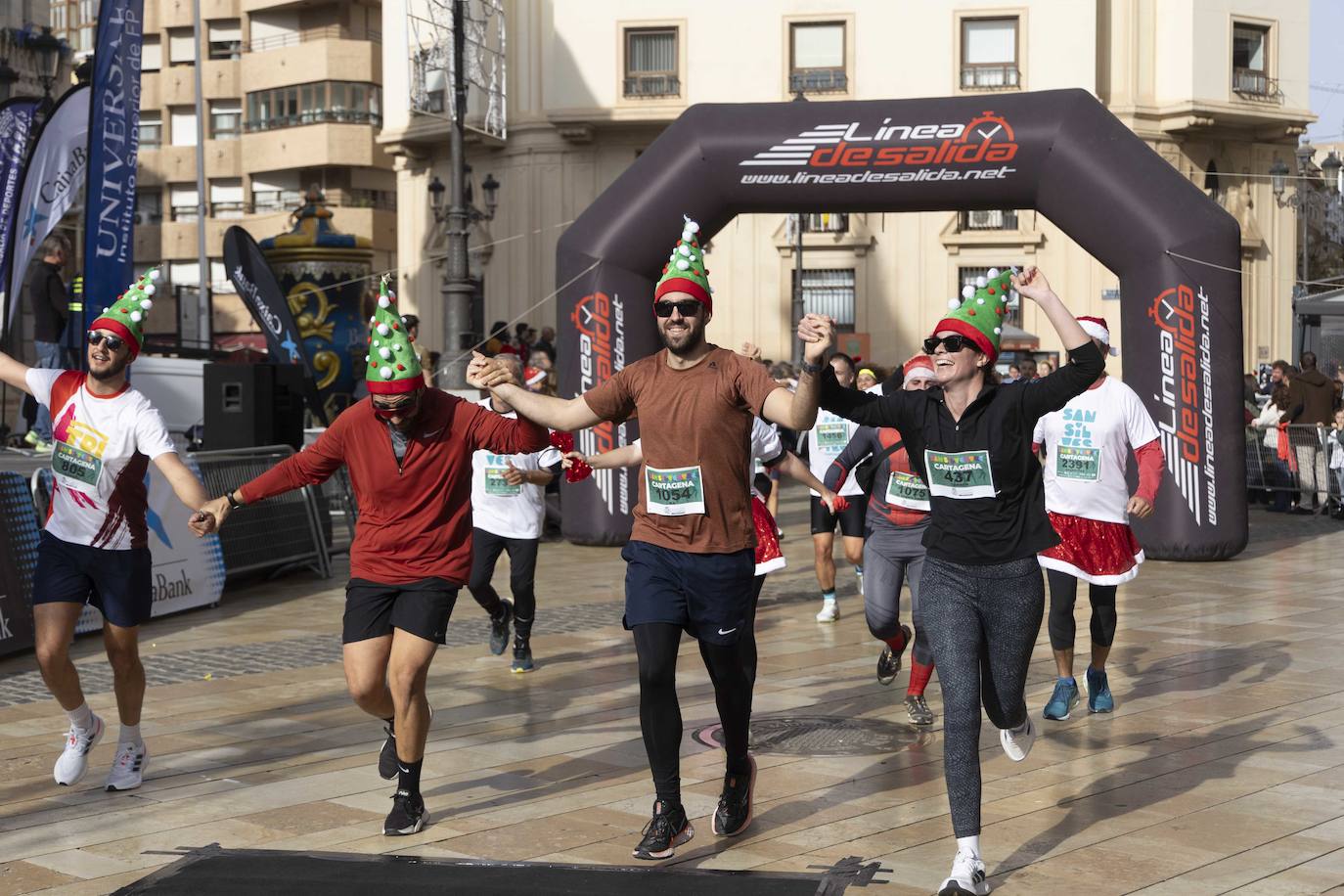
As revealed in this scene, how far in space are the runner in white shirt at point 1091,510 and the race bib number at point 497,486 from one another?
9.90 feet

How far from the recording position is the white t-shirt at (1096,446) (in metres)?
8.35

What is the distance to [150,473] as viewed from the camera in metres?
12.6

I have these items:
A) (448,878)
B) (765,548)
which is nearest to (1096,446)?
(765,548)

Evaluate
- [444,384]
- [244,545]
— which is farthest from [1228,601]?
[444,384]

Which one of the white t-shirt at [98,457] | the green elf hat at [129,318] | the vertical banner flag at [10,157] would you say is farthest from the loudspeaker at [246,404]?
the white t-shirt at [98,457]

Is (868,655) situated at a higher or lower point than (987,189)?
lower

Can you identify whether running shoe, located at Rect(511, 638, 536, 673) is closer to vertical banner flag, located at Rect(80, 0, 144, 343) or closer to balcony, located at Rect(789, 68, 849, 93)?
vertical banner flag, located at Rect(80, 0, 144, 343)

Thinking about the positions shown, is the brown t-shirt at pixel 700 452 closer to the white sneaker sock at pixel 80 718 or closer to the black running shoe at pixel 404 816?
the black running shoe at pixel 404 816

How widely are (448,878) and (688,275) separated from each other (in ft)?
7.14

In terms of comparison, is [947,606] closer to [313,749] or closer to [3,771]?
[313,749]

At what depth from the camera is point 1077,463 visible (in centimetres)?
846

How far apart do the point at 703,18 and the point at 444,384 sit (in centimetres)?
2048

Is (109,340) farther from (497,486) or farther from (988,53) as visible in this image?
(988,53)

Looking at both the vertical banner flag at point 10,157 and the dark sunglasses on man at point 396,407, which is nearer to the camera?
the dark sunglasses on man at point 396,407
